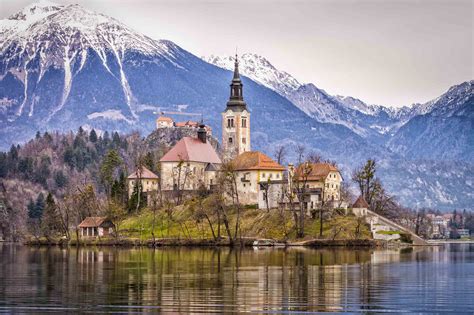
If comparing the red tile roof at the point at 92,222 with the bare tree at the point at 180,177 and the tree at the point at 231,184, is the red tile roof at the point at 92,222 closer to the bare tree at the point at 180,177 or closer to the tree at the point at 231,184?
the bare tree at the point at 180,177

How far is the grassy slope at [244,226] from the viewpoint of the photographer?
151 metres

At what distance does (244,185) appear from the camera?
172000 millimetres

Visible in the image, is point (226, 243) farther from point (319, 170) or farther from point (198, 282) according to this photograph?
point (198, 282)

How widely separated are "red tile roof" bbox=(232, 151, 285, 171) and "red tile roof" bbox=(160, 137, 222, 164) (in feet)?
45.0

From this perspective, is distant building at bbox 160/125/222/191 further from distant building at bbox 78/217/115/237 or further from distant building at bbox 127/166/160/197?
distant building at bbox 78/217/115/237

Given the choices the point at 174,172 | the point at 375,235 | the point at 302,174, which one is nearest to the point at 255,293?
the point at 375,235

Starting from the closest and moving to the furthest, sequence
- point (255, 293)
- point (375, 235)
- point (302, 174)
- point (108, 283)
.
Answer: point (255, 293) → point (108, 283) → point (375, 235) → point (302, 174)

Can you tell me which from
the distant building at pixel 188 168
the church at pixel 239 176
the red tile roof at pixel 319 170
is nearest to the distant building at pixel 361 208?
the church at pixel 239 176

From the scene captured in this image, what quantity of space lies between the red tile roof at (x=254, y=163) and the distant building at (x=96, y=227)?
74.6ft

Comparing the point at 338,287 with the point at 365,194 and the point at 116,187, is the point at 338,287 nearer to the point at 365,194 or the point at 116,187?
the point at 365,194

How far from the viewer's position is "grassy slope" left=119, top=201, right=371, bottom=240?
151375mm

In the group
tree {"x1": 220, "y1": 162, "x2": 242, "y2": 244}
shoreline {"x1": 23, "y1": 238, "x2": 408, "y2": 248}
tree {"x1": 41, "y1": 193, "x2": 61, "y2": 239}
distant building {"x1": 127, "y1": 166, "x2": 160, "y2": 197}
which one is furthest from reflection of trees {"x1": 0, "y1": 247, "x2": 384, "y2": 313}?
distant building {"x1": 127, "y1": 166, "x2": 160, "y2": 197}

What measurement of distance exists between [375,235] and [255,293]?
267 ft

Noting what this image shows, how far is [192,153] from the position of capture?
18825 cm
